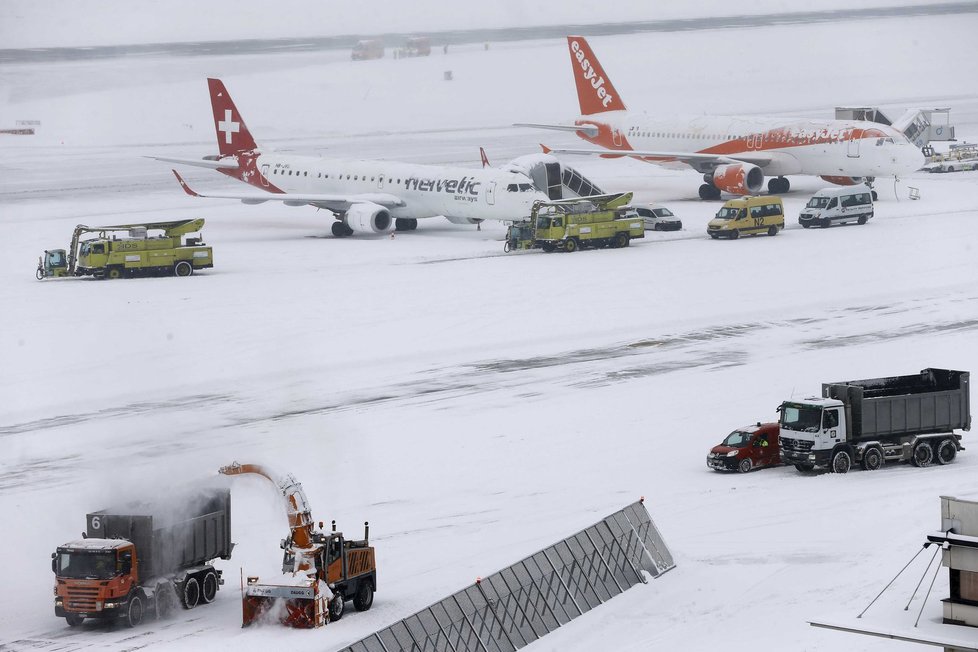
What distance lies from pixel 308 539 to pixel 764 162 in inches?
2692

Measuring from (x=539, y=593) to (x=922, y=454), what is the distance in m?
13.6

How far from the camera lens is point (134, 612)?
2750 cm

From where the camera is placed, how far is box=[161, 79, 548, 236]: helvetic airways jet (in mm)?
76644

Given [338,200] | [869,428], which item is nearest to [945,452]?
[869,428]

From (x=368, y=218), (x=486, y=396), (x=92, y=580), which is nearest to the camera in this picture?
(x=92, y=580)

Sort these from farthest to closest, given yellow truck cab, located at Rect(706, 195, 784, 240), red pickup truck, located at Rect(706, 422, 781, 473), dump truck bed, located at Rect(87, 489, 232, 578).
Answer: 1. yellow truck cab, located at Rect(706, 195, 784, 240)
2. red pickup truck, located at Rect(706, 422, 781, 473)
3. dump truck bed, located at Rect(87, 489, 232, 578)

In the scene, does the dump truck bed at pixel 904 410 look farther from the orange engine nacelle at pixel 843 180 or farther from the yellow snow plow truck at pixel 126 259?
the orange engine nacelle at pixel 843 180

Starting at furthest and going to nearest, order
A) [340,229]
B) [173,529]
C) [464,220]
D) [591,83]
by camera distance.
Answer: [591,83] → [464,220] → [340,229] → [173,529]

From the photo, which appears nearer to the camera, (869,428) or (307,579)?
(307,579)

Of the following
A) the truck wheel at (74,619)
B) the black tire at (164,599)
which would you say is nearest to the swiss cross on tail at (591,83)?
the black tire at (164,599)

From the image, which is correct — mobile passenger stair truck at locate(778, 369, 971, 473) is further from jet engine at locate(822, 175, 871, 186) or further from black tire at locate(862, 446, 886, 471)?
jet engine at locate(822, 175, 871, 186)

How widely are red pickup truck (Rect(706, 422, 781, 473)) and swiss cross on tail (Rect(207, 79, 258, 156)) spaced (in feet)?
192

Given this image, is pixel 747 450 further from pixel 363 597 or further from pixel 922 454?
pixel 363 597

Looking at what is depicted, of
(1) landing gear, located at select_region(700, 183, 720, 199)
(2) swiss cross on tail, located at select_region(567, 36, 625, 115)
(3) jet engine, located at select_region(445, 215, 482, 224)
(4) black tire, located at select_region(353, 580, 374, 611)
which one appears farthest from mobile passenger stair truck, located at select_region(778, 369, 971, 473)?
(2) swiss cross on tail, located at select_region(567, 36, 625, 115)
